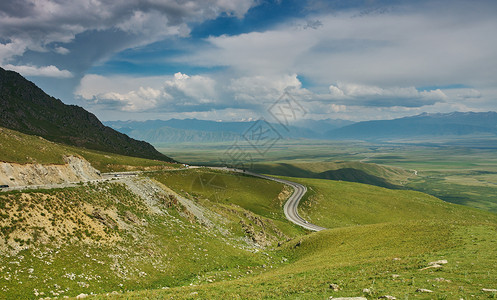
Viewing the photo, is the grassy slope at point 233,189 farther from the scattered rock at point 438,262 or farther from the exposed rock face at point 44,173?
the scattered rock at point 438,262

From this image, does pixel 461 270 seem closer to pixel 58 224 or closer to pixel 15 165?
pixel 58 224

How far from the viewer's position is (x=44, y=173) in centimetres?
5803

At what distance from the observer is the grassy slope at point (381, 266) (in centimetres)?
2114

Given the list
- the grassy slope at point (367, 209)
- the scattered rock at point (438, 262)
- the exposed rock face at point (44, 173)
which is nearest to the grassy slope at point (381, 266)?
the scattered rock at point (438, 262)

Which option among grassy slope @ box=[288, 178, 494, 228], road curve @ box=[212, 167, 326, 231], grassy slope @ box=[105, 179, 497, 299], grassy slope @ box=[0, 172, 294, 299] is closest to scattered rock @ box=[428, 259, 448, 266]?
grassy slope @ box=[105, 179, 497, 299]

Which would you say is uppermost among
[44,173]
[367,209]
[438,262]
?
[44,173]

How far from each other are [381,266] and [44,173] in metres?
68.1

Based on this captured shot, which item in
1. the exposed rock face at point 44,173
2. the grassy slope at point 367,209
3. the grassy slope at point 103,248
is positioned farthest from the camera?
the grassy slope at point 367,209

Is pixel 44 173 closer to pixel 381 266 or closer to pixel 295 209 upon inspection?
pixel 381 266

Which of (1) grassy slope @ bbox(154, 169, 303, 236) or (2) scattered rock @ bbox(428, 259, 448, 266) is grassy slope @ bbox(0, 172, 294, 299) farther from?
(1) grassy slope @ bbox(154, 169, 303, 236)

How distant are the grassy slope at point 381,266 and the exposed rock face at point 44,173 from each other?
43.9 metres

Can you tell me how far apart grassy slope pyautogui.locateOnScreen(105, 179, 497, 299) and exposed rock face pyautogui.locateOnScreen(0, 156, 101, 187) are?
43.9m

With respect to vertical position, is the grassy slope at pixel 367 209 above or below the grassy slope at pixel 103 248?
below

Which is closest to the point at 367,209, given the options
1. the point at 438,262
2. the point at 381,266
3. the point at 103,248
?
the point at 381,266
